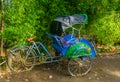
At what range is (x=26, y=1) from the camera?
803 centimetres

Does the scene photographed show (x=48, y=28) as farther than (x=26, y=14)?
Yes

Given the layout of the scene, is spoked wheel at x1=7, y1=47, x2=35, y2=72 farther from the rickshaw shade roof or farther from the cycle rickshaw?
the rickshaw shade roof

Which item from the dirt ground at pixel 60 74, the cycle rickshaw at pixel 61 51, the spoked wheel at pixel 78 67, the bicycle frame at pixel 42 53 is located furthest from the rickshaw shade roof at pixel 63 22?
the dirt ground at pixel 60 74

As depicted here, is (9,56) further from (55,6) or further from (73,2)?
(73,2)

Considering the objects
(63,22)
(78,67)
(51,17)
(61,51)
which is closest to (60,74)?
(78,67)

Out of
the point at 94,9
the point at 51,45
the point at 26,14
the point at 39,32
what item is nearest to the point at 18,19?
the point at 26,14

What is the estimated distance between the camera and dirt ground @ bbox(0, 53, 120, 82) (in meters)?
7.83

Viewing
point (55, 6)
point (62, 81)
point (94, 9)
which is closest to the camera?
point (62, 81)

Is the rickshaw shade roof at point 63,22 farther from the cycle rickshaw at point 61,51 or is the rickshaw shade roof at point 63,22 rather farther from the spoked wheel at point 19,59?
the spoked wheel at point 19,59

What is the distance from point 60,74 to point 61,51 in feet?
2.30

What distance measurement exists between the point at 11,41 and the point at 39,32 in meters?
0.97

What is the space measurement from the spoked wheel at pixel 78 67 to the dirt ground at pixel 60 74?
0.14 metres

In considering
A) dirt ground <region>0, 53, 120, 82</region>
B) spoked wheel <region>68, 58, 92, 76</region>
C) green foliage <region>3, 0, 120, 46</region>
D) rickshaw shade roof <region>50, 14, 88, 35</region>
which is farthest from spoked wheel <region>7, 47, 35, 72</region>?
spoked wheel <region>68, 58, 92, 76</region>

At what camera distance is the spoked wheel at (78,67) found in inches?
320
